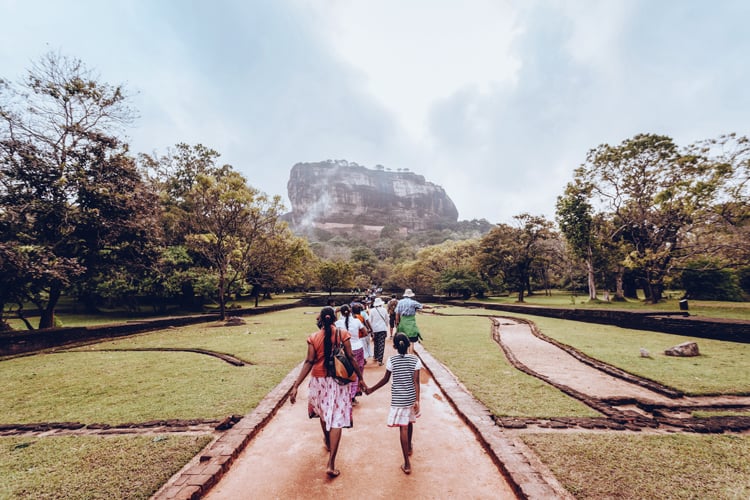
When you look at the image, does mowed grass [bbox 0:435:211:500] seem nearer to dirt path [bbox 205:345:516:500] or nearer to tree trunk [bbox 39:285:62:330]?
dirt path [bbox 205:345:516:500]

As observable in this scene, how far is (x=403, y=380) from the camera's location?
11.1 feet

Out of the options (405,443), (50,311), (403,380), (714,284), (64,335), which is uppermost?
(714,284)

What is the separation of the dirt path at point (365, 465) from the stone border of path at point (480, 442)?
102mm

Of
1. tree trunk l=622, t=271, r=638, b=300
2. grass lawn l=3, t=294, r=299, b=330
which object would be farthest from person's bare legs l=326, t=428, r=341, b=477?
tree trunk l=622, t=271, r=638, b=300

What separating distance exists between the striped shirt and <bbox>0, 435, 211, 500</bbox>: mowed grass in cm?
246

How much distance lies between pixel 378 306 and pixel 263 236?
1860cm

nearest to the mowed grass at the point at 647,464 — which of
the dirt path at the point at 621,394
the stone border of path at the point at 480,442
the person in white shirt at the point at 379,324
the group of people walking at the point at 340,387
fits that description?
the stone border of path at the point at 480,442

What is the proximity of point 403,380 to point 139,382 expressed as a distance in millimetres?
6356

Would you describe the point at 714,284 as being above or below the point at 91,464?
above

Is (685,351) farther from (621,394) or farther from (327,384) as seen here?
(327,384)

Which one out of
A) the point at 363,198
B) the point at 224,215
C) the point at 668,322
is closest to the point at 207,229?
the point at 224,215

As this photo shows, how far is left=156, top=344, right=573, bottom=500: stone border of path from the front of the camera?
9.72 feet

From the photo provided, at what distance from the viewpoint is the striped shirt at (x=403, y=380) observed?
336 centimetres

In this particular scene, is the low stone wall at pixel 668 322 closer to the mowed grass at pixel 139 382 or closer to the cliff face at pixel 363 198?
the mowed grass at pixel 139 382
